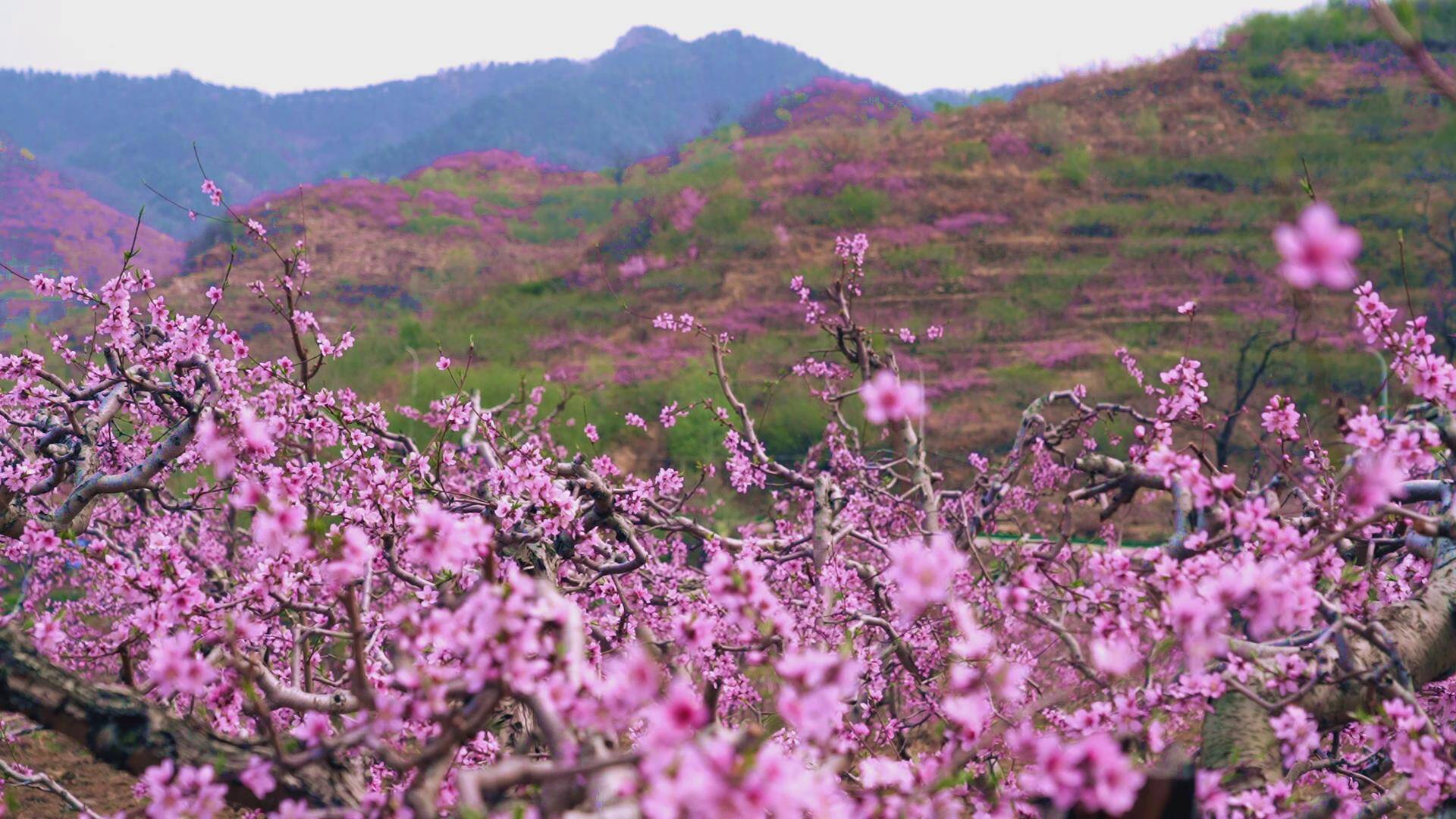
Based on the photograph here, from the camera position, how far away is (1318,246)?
105 cm

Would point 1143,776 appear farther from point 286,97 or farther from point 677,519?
point 286,97

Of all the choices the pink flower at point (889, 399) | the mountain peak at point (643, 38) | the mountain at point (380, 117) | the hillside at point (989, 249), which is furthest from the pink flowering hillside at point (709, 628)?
the mountain peak at point (643, 38)

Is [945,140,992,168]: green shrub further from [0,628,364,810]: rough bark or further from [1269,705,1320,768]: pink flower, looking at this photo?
[0,628,364,810]: rough bark

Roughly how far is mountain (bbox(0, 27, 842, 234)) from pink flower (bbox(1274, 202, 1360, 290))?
149 ft

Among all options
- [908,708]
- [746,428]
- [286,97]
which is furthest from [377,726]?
[286,97]

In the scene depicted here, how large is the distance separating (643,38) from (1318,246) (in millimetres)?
107076

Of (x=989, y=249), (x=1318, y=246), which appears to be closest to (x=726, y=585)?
(x=1318, y=246)

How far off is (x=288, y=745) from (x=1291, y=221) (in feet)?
9.20

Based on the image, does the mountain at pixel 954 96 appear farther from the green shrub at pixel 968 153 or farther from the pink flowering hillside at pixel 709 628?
the pink flowering hillside at pixel 709 628

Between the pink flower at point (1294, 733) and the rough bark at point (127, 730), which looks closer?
the rough bark at point (127, 730)

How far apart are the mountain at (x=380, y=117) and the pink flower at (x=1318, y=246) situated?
149 feet

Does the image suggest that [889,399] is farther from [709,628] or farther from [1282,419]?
[1282,419]

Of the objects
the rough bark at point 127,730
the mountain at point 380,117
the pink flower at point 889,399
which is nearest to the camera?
the pink flower at point 889,399

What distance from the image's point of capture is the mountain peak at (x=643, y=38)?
9606cm
